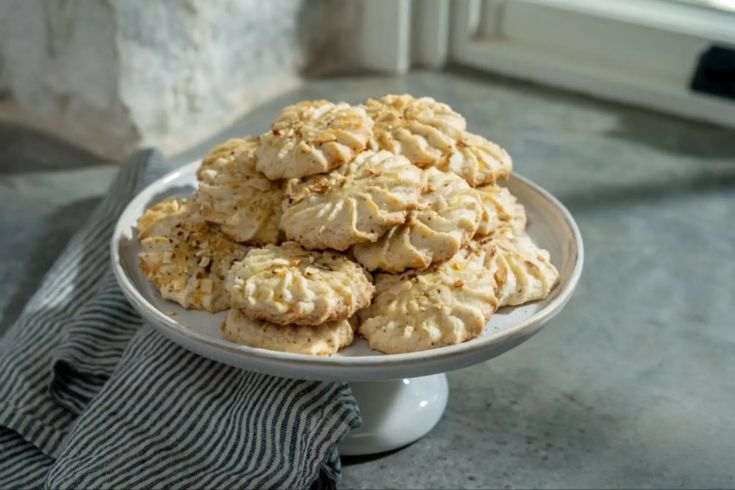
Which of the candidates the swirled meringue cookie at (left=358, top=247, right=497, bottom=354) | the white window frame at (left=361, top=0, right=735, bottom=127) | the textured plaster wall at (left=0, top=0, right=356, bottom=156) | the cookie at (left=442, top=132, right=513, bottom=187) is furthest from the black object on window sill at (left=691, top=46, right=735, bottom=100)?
the swirled meringue cookie at (left=358, top=247, right=497, bottom=354)

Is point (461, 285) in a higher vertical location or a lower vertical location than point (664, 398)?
higher

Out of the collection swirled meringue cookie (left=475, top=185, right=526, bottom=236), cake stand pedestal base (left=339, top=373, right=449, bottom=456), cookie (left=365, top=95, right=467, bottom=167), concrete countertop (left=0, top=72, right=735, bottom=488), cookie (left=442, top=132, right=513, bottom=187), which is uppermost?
cookie (left=365, top=95, right=467, bottom=167)

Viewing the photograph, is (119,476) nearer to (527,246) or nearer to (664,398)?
(527,246)

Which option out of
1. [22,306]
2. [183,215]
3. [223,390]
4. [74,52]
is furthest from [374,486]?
[74,52]

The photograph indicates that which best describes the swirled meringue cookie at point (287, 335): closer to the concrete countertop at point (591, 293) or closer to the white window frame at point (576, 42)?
the concrete countertop at point (591, 293)

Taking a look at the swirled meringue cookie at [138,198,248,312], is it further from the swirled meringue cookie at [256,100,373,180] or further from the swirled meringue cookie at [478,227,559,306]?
the swirled meringue cookie at [478,227,559,306]
